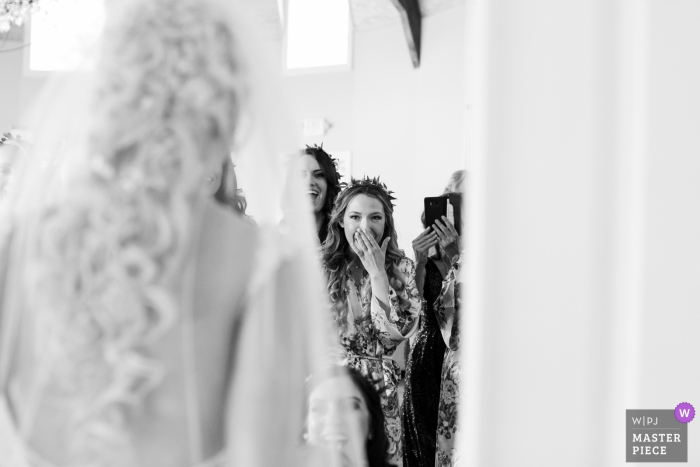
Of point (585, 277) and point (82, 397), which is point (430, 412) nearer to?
point (585, 277)

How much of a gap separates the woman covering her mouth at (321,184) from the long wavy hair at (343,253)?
0.09 meters

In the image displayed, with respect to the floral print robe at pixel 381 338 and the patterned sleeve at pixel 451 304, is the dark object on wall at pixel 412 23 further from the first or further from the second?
the floral print robe at pixel 381 338

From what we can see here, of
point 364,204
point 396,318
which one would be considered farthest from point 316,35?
point 396,318

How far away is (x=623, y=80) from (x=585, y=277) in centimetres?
33

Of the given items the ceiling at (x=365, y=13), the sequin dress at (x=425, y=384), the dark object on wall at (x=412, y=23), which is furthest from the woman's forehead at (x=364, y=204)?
the ceiling at (x=365, y=13)

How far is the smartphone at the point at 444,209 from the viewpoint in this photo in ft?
8.35

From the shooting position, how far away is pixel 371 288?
6.79 ft

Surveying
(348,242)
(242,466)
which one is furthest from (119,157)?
(348,242)

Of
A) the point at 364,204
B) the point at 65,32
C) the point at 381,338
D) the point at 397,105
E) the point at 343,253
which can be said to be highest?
the point at 397,105

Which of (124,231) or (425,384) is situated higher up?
(124,231)

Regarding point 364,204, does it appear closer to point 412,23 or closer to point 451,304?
point 451,304

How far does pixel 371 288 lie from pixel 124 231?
4.52 feet

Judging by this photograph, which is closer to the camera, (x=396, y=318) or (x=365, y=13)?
(x=396, y=318)

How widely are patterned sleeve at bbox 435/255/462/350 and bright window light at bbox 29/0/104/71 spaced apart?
56.0 inches
